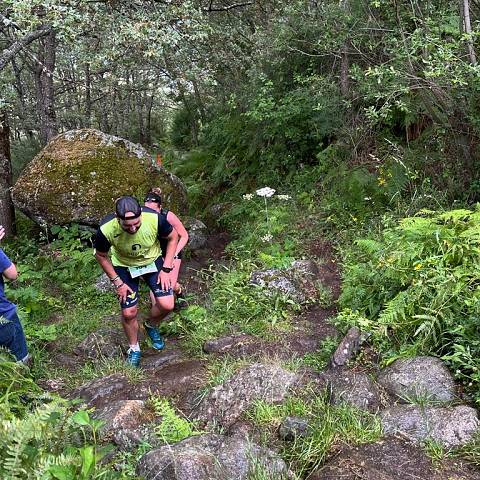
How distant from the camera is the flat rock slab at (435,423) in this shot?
3516 millimetres

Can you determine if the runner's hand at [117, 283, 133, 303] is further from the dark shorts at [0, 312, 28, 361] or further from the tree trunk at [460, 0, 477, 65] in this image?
the tree trunk at [460, 0, 477, 65]

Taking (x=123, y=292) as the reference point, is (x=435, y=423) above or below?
below

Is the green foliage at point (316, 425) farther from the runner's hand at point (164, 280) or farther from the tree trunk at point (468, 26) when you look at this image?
the tree trunk at point (468, 26)

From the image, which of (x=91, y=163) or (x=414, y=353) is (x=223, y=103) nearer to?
(x=91, y=163)

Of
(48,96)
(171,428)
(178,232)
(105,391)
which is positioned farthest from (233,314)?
(48,96)

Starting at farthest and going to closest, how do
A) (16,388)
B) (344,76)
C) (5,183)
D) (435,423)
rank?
1. (5,183)
2. (344,76)
3. (16,388)
4. (435,423)

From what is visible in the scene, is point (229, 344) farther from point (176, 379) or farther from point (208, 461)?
point (208, 461)

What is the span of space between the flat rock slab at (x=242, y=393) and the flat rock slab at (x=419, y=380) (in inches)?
31.3

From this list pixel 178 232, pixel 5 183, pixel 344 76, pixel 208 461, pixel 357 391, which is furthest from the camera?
pixel 5 183

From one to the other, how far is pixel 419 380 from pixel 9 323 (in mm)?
3618

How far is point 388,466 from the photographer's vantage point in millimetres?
3391

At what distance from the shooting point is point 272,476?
3201mm

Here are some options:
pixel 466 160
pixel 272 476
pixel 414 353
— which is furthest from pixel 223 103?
pixel 272 476

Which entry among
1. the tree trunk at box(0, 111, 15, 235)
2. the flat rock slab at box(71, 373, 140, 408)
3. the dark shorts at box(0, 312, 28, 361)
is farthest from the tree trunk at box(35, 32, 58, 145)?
the flat rock slab at box(71, 373, 140, 408)
